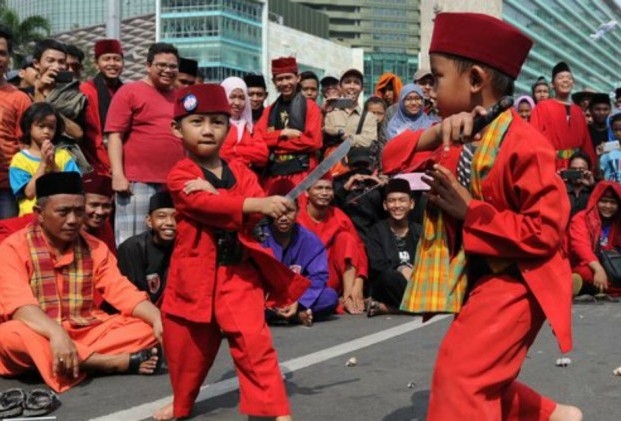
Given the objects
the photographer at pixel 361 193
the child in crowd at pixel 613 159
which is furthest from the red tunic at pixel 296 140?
the child in crowd at pixel 613 159

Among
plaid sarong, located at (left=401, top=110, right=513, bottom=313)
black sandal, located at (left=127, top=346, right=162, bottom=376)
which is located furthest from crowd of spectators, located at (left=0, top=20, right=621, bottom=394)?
plaid sarong, located at (left=401, top=110, right=513, bottom=313)

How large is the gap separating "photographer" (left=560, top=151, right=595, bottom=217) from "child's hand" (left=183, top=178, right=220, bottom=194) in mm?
6869

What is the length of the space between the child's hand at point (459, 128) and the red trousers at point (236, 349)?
5.48ft

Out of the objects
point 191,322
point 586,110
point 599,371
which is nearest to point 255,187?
point 191,322

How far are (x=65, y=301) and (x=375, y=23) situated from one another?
17080 cm

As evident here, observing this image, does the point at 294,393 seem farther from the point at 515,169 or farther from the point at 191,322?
the point at 515,169

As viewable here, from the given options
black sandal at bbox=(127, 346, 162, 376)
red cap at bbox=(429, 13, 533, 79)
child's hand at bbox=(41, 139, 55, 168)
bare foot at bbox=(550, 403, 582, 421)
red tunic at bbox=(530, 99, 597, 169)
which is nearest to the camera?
red cap at bbox=(429, 13, 533, 79)

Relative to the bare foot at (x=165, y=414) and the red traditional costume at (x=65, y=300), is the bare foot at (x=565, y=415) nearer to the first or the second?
the bare foot at (x=165, y=414)

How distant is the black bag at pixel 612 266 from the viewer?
10.1 metres

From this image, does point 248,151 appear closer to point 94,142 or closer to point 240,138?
point 240,138

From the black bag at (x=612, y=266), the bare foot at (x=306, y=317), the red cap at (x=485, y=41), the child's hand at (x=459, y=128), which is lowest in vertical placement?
the bare foot at (x=306, y=317)

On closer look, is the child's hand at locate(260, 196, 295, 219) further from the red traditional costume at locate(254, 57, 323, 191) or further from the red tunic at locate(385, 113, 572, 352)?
the red traditional costume at locate(254, 57, 323, 191)

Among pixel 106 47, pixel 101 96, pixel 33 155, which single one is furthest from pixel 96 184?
pixel 106 47

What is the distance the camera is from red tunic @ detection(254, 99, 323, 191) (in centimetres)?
914
